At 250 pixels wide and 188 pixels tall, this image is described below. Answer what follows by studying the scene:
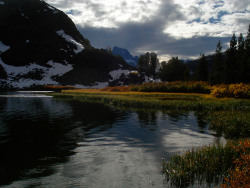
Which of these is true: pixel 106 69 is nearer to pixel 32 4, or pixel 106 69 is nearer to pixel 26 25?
pixel 26 25

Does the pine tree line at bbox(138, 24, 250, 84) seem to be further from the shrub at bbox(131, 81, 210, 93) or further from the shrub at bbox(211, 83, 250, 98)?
the shrub at bbox(211, 83, 250, 98)

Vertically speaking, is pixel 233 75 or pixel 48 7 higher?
pixel 48 7

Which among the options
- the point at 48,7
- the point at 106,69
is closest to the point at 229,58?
the point at 106,69

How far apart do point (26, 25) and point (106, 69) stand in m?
73.0

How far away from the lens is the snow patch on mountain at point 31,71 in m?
118

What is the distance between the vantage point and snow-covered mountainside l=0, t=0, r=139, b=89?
130 meters

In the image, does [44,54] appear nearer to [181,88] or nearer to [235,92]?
[181,88]

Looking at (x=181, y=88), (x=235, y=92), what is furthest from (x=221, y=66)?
(x=235, y=92)

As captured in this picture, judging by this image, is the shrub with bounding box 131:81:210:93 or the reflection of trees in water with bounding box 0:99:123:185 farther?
the shrub with bounding box 131:81:210:93

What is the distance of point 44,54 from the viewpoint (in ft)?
496

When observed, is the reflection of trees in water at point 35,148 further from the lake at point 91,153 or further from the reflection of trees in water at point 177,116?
the reflection of trees in water at point 177,116

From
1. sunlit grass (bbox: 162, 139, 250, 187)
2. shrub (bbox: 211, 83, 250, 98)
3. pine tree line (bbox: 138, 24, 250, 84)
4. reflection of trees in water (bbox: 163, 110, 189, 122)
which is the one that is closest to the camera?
sunlit grass (bbox: 162, 139, 250, 187)

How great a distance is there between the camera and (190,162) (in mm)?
8797

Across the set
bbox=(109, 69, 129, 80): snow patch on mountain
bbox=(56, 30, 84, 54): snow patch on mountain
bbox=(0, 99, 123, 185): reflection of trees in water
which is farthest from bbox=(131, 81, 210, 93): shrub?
bbox=(56, 30, 84, 54): snow patch on mountain
